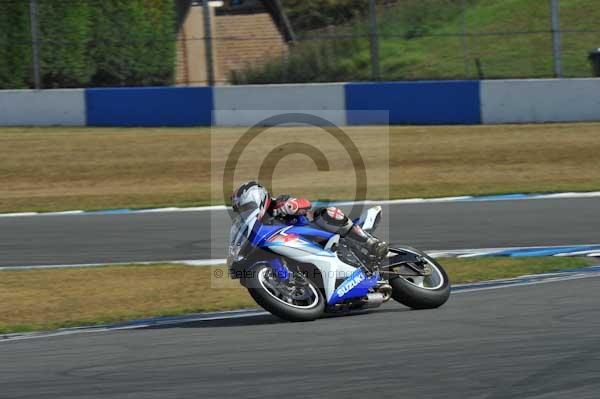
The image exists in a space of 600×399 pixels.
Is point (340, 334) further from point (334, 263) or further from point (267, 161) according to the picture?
point (267, 161)

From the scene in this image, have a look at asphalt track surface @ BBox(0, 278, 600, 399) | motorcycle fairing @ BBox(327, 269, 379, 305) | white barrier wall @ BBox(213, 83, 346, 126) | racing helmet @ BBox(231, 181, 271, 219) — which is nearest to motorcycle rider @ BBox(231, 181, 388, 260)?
racing helmet @ BBox(231, 181, 271, 219)

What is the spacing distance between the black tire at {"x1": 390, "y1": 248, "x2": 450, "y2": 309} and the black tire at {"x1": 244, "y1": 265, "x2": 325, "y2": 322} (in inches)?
26.1

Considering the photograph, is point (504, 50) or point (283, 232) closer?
point (283, 232)

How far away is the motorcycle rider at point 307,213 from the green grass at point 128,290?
143 centimetres

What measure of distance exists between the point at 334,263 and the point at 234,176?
415 inches

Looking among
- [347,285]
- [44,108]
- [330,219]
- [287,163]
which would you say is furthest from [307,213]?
[44,108]

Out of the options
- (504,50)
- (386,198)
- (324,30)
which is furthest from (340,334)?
(324,30)

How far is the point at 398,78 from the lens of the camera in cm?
2133

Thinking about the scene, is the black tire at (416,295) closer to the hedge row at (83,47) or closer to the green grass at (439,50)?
the green grass at (439,50)

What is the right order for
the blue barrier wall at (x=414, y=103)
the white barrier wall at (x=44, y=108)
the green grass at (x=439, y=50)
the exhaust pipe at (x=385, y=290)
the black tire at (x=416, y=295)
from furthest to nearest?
1. the white barrier wall at (x=44, y=108)
2. the green grass at (x=439, y=50)
3. the blue barrier wall at (x=414, y=103)
4. the black tire at (x=416, y=295)
5. the exhaust pipe at (x=385, y=290)

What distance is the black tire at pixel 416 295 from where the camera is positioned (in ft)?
27.5

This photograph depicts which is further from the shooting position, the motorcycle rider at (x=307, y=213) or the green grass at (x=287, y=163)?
the green grass at (x=287, y=163)

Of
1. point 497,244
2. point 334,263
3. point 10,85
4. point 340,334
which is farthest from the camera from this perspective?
point 10,85

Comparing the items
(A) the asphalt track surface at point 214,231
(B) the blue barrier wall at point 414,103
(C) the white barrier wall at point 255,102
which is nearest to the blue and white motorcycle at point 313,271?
(A) the asphalt track surface at point 214,231
